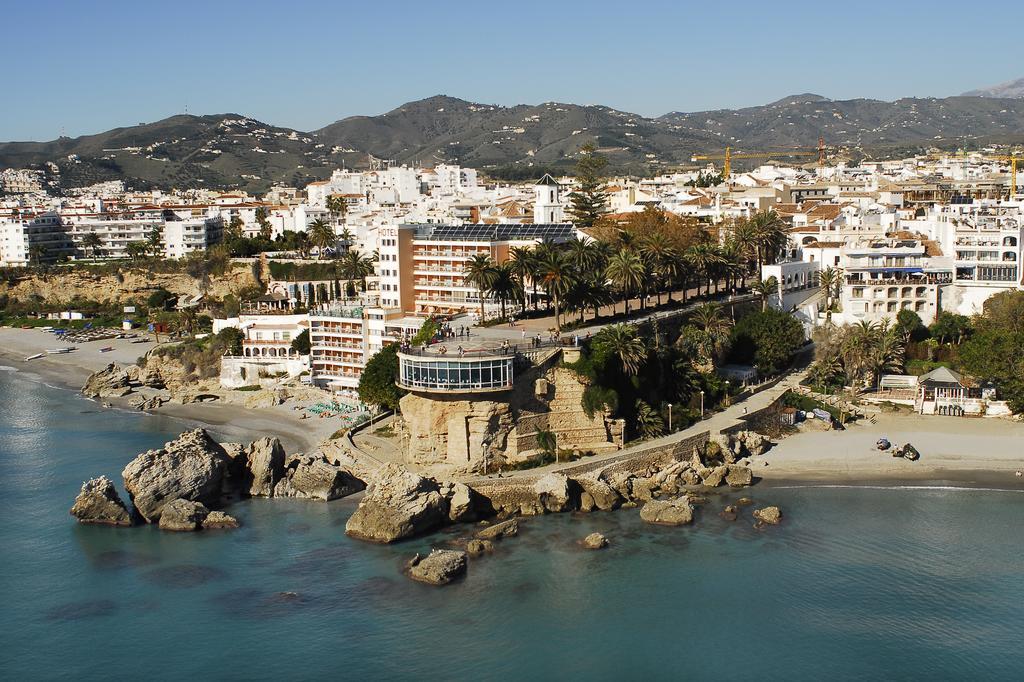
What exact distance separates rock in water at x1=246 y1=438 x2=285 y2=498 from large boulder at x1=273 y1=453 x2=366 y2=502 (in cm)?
32

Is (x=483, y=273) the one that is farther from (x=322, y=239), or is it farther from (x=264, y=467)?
(x=322, y=239)

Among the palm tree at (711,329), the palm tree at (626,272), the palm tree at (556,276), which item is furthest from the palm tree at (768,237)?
the palm tree at (556,276)

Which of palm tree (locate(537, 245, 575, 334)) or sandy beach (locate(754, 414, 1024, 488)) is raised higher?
palm tree (locate(537, 245, 575, 334))

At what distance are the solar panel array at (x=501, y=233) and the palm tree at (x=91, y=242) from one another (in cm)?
4999

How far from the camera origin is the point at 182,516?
106 ft

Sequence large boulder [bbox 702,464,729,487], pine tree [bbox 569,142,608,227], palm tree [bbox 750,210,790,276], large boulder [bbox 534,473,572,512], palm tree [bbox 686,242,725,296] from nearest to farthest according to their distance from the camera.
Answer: large boulder [bbox 534,473,572,512]
large boulder [bbox 702,464,729,487]
palm tree [bbox 686,242,725,296]
palm tree [bbox 750,210,790,276]
pine tree [bbox 569,142,608,227]

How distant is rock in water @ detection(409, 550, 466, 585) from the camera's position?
90.7 ft

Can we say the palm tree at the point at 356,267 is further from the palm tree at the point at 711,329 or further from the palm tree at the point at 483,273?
the palm tree at the point at 711,329

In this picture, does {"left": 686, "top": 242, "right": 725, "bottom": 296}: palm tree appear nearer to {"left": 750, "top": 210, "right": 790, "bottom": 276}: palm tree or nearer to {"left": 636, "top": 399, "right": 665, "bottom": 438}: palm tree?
{"left": 750, "top": 210, "right": 790, "bottom": 276}: palm tree

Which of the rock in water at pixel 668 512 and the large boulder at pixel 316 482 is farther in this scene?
the large boulder at pixel 316 482

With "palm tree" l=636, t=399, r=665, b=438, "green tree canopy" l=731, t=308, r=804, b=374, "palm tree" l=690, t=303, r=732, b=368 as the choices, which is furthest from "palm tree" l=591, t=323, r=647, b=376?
"green tree canopy" l=731, t=308, r=804, b=374

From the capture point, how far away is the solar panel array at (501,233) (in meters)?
53.1

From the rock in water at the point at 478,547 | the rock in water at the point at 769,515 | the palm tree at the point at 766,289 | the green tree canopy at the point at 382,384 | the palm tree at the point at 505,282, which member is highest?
the palm tree at the point at 505,282

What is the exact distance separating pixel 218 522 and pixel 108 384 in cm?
2704
